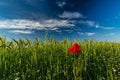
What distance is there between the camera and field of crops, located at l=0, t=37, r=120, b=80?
6.09 m

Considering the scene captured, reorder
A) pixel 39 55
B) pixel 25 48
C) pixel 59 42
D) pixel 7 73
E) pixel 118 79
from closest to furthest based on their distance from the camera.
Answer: pixel 118 79 < pixel 7 73 < pixel 39 55 < pixel 25 48 < pixel 59 42

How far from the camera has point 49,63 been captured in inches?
278

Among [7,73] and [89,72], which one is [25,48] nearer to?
[7,73]

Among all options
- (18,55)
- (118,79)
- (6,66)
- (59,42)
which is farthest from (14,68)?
Result: (59,42)

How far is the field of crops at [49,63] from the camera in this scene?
6.09 metres

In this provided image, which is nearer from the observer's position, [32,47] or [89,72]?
[89,72]

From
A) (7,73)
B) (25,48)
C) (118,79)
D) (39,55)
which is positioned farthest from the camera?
(25,48)

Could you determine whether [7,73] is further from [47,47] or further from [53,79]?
[47,47]

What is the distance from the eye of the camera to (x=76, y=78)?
229 inches

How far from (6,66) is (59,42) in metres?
3.69

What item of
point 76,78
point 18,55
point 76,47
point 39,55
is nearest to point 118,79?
point 76,78

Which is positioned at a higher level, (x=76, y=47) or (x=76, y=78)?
(x=76, y=47)

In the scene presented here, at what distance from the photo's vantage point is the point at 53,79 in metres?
5.82

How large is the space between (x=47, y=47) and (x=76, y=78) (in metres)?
3.10
